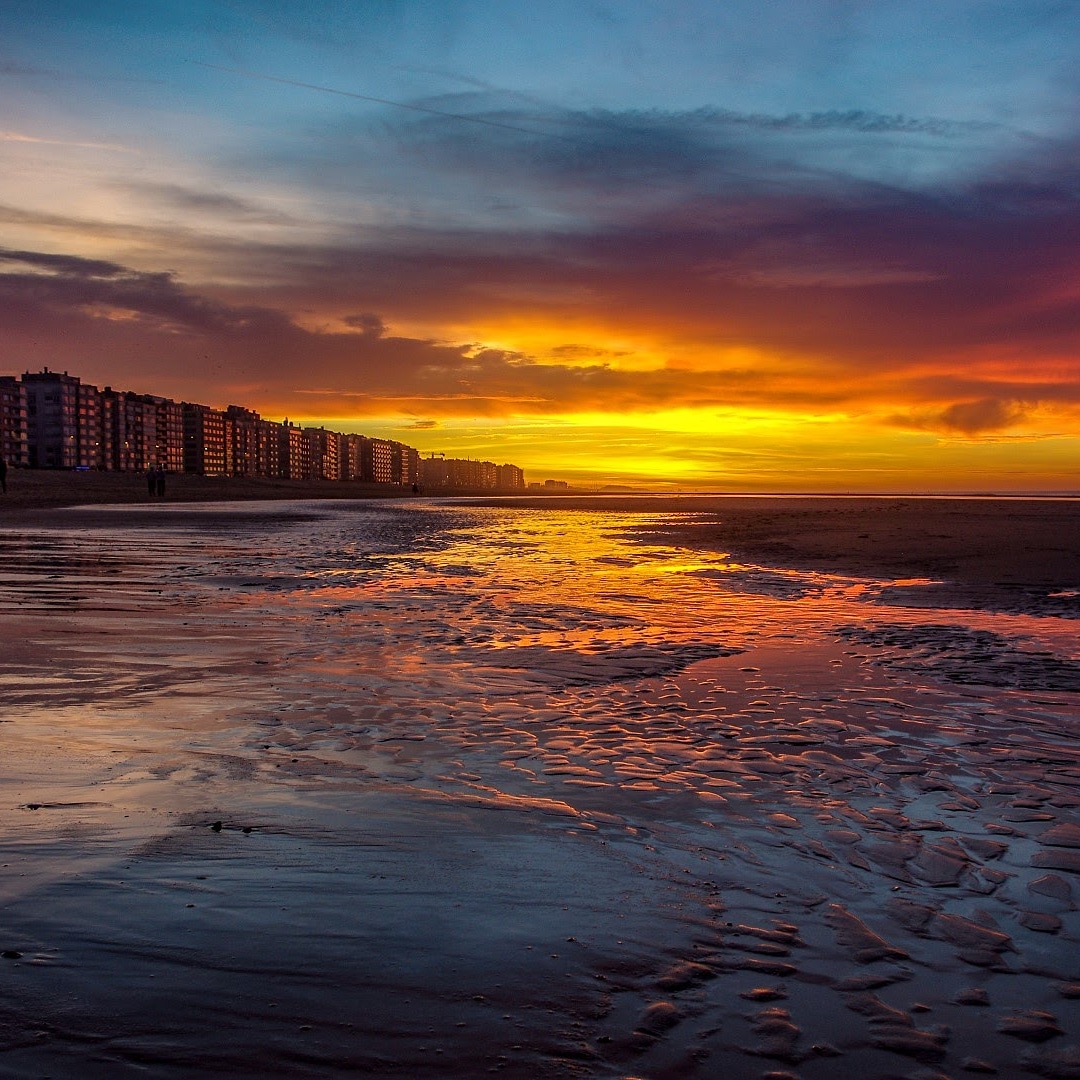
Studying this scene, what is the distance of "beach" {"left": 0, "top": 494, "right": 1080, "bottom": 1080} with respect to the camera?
317 centimetres

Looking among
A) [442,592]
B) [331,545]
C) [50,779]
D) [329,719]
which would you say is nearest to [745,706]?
[329,719]

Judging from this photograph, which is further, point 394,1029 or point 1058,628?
point 1058,628

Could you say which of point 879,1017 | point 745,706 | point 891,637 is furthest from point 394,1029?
point 891,637

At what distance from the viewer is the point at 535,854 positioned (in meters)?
4.72

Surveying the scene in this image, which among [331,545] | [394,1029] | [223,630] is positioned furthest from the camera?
[331,545]

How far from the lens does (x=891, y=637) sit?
12172 millimetres

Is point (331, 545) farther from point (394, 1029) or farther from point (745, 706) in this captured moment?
point (394, 1029)

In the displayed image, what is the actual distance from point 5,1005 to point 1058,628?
13.8m

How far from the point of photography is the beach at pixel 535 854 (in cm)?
317

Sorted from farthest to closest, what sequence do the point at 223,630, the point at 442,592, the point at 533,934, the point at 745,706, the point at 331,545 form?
the point at 331,545 → the point at 442,592 → the point at 223,630 → the point at 745,706 → the point at 533,934

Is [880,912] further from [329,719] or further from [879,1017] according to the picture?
[329,719]

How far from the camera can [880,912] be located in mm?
4125

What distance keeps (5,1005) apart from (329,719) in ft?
14.2

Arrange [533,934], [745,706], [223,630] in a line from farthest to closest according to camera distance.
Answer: [223,630] → [745,706] → [533,934]
